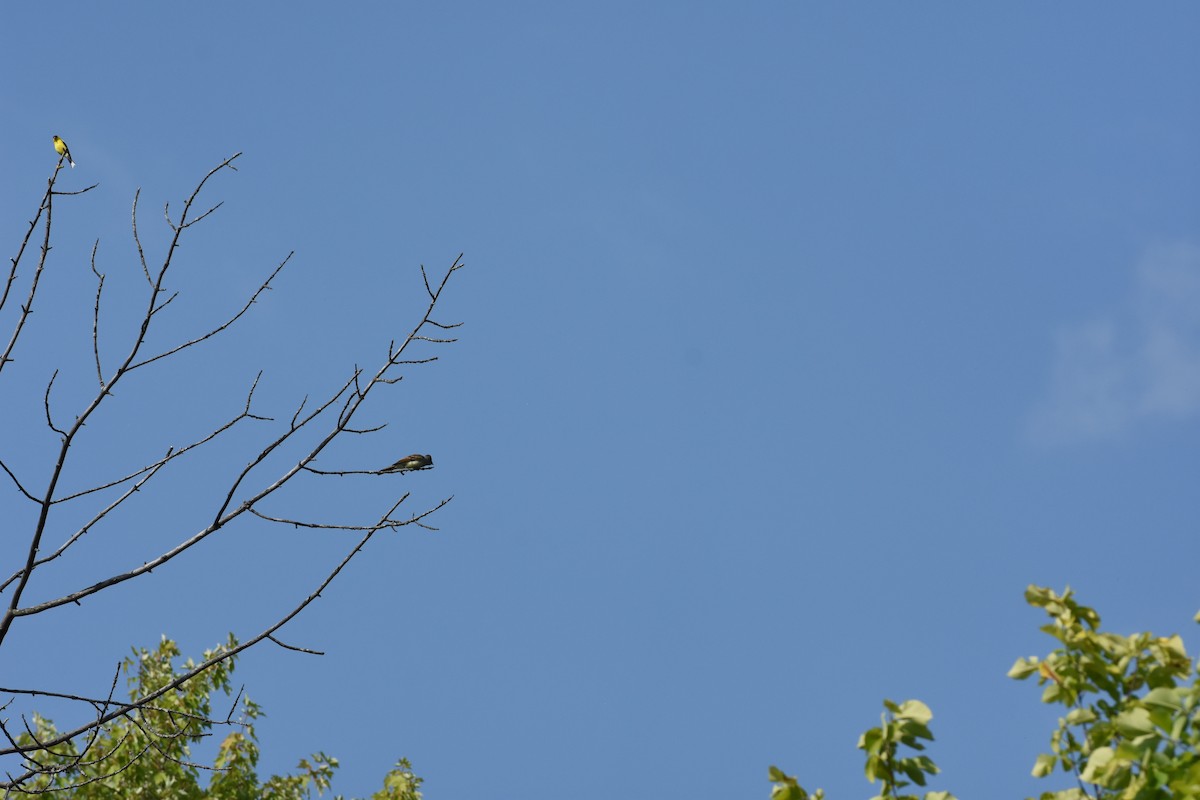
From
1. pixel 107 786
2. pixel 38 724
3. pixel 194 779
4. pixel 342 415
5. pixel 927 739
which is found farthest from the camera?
pixel 38 724

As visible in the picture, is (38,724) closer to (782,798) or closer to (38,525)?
(38,525)

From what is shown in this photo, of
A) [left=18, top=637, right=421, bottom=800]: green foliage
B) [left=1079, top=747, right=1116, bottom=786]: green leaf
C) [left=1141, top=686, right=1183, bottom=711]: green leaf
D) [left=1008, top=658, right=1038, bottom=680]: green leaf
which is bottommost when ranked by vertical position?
[left=1079, top=747, right=1116, bottom=786]: green leaf

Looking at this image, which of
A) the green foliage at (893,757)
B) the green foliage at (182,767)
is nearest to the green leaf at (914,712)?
the green foliage at (893,757)

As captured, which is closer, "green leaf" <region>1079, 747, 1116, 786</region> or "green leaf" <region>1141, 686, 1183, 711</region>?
"green leaf" <region>1141, 686, 1183, 711</region>

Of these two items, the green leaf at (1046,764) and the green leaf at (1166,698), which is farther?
the green leaf at (1046,764)

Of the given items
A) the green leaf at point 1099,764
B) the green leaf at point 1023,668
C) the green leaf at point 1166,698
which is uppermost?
the green leaf at point 1023,668

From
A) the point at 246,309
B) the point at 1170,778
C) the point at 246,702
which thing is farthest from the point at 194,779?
the point at 1170,778

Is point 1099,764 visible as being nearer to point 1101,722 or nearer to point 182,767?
point 1101,722

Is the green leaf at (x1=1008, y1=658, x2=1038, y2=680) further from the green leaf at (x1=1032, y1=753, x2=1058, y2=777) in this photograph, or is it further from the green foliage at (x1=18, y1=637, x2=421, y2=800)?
the green foliage at (x1=18, y1=637, x2=421, y2=800)

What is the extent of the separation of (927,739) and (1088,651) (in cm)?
63

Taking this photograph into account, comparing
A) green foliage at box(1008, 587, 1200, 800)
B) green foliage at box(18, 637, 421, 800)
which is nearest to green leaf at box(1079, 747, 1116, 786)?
green foliage at box(1008, 587, 1200, 800)

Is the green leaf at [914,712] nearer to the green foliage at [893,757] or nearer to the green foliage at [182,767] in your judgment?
the green foliage at [893,757]

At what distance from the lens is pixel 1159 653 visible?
3707mm

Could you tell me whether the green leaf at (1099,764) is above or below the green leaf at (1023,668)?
below
